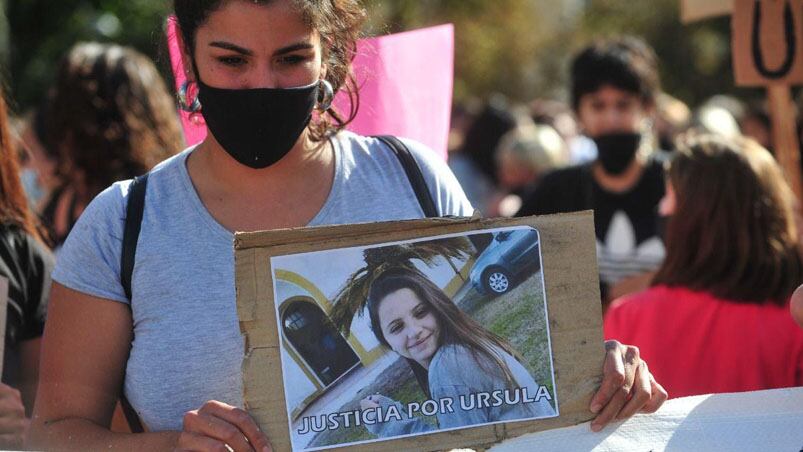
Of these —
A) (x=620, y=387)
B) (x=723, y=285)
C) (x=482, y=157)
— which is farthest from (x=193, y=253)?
(x=482, y=157)

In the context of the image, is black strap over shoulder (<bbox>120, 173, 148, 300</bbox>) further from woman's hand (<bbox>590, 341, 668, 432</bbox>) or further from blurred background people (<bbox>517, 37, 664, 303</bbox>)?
blurred background people (<bbox>517, 37, 664, 303</bbox>)

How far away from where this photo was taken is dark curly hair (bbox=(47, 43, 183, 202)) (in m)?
3.70

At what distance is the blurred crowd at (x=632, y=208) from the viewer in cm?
273

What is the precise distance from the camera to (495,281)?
69.9 inches

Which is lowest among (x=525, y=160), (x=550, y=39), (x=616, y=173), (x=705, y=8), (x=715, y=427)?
(x=715, y=427)

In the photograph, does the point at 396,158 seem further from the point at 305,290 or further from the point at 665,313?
the point at 665,313

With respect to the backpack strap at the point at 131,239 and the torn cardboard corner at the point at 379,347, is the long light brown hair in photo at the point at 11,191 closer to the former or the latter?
the backpack strap at the point at 131,239

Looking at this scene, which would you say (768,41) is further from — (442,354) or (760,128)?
(760,128)

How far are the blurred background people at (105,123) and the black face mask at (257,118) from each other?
1748 millimetres

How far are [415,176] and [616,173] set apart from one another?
2.62m

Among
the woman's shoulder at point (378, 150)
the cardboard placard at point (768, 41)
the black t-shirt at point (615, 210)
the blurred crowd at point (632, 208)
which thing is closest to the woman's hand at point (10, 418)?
the blurred crowd at point (632, 208)

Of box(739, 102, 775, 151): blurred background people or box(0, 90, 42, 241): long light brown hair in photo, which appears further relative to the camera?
box(739, 102, 775, 151): blurred background people

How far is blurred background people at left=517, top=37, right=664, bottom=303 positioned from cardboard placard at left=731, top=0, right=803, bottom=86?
2.59 feet

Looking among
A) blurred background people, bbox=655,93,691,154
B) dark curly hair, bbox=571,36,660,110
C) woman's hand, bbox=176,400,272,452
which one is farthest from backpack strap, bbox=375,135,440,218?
blurred background people, bbox=655,93,691,154
